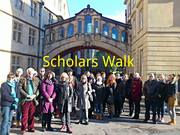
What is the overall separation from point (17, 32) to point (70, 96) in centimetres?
1942

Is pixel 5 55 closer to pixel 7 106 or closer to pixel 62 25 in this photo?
pixel 62 25

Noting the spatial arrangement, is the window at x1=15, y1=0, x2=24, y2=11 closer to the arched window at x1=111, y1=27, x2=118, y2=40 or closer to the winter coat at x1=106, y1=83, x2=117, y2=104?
the arched window at x1=111, y1=27, x2=118, y2=40

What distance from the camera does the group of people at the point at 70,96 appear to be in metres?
9.59

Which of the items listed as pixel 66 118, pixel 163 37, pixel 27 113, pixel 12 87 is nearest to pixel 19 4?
pixel 163 37

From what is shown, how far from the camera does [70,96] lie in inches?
435

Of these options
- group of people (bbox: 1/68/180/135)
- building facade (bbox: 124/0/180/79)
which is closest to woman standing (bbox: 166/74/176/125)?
group of people (bbox: 1/68/180/135)

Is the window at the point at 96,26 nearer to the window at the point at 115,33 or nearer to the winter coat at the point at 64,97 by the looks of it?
the window at the point at 115,33

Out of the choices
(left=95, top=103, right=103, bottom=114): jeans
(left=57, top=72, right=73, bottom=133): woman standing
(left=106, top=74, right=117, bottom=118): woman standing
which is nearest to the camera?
(left=57, top=72, right=73, bottom=133): woman standing

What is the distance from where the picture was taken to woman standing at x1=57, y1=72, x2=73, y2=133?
10.8 metres

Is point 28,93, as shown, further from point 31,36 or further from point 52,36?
point 52,36

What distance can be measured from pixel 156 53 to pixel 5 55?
11.7 meters

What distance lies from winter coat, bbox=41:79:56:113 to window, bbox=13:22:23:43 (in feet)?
61.4

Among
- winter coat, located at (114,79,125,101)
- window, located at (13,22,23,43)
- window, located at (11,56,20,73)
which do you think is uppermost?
window, located at (13,22,23,43)

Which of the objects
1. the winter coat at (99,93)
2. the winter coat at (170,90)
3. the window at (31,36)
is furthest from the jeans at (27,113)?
the window at (31,36)
